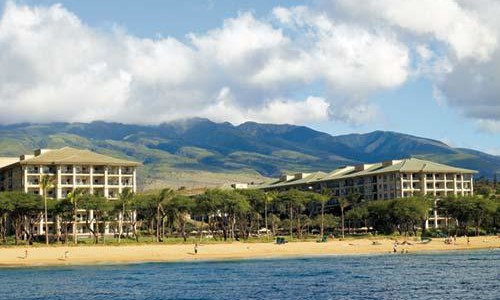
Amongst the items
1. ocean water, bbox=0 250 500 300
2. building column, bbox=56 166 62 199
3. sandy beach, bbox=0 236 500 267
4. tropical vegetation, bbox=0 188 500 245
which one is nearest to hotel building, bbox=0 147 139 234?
building column, bbox=56 166 62 199

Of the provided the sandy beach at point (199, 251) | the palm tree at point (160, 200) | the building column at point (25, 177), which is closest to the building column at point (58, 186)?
the building column at point (25, 177)

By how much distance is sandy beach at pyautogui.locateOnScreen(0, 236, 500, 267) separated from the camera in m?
107

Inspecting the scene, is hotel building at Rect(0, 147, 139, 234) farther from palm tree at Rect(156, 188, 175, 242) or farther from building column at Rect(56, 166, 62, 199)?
palm tree at Rect(156, 188, 175, 242)

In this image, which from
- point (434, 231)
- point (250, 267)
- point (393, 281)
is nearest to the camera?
point (393, 281)

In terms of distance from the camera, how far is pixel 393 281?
2923 inches

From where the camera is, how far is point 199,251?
12094cm

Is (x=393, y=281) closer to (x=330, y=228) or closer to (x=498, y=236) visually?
(x=498, y=236)

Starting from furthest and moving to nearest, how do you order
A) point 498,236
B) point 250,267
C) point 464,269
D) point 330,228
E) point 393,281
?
point 330,228 < point 498,236 < point 250,267 < point 464,269 < point 393,281

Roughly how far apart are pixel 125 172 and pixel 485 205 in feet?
271

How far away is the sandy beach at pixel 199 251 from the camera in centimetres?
10681

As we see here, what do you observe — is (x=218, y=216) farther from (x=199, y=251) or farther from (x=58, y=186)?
(x=199, y=251)

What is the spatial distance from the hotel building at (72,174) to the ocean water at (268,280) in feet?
248

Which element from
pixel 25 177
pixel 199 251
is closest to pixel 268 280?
pixel 199 251

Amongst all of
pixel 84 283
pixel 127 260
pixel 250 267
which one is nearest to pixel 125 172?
pixel 127 260
